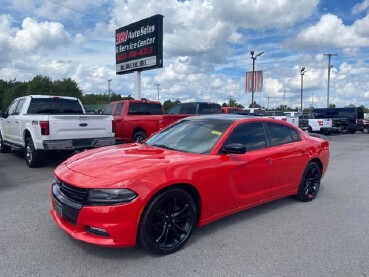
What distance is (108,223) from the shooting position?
3412 millimetres

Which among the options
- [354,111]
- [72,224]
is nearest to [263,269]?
[72,224]

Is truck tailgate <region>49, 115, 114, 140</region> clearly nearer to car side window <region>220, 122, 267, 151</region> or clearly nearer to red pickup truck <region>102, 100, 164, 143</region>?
red pickup truck <region>102, 100, 164, 143</region>

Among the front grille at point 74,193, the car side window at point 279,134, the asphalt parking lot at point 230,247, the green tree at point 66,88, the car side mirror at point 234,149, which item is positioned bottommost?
the asphalt parking lot at point 230,247

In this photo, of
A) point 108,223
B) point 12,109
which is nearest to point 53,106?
point 12,109

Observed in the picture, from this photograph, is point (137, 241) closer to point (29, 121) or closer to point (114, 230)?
point (114, 230)

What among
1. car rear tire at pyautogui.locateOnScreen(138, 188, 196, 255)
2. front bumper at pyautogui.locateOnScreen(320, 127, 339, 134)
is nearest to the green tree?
front bumper at pyautogui.locateOnScreen(320, 127, 339, 134)

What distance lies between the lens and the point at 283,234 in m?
4.42

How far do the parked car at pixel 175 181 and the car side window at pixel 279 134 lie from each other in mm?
20

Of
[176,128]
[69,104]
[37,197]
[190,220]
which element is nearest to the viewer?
[190,220]

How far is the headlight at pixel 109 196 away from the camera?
3.44 meters

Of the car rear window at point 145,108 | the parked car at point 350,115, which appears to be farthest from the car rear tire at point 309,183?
the parked car at point 350,115

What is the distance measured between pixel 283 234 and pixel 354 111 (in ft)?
103

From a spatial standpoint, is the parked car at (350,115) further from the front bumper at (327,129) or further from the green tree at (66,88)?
the green tree at (66,88)

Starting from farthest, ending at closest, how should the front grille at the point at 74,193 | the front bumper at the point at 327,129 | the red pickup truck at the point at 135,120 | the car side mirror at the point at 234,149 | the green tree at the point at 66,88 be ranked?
the green tree at the point at 66,88 → the front bumper at the point at 327,129 → the red pickup truck at the point at 135,120 → the car side mirror at the point at 234,149 → the front grille at the point at 74,193
